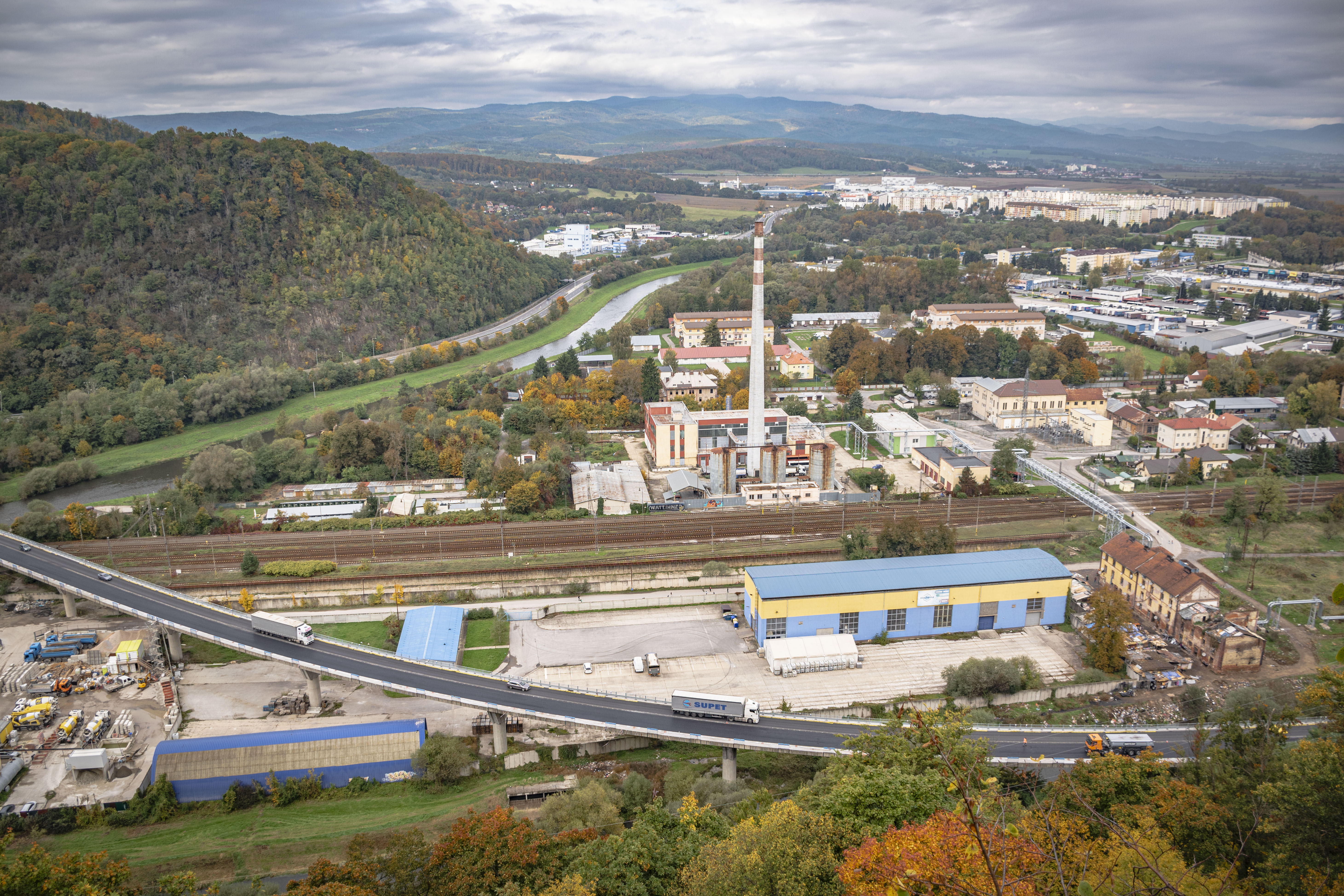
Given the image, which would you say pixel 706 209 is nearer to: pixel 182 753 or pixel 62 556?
pixel 62 556

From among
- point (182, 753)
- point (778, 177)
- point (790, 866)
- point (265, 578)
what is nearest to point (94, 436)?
point (265, 578)

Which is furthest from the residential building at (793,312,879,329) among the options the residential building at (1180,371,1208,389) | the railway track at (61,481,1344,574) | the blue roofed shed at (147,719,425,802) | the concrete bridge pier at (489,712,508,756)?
the blue roofed shed at (147,719,425,802)

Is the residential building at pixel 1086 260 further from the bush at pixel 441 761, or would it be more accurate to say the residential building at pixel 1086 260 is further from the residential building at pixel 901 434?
the bush at pixel 441 761

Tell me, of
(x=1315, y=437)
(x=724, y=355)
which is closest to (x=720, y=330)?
(x=724, y=355)

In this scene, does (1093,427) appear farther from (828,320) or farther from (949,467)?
(828,320)

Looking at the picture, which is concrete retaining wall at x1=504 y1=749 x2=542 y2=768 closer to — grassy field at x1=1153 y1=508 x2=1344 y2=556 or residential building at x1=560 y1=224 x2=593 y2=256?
grassy field at x1=1153 y1=508 x2=1344 y2=556

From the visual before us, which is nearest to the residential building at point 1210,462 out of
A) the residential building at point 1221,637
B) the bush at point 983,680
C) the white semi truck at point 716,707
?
the residential building at point 1221,637
